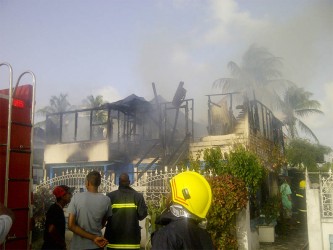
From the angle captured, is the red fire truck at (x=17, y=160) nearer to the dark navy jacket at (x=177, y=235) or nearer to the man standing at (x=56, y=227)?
the man standing at (x=56, y=227)

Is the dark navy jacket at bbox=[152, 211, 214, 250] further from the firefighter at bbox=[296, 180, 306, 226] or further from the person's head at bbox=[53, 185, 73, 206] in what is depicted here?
the firefighter at bbox=[296, 180, 306, 226]

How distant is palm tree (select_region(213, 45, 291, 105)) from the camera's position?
2684 cm

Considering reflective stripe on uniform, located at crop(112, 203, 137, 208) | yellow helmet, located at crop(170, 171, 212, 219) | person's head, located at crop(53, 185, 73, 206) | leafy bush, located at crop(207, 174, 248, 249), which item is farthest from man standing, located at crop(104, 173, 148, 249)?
yellow helmet, located at crop(170, 171, 212, 219)

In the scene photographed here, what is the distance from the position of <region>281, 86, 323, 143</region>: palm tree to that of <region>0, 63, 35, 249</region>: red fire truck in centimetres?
2708

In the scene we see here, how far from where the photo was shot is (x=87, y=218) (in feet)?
13.8

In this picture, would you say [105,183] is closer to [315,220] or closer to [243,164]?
[243,164]

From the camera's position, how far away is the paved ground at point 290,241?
31.2ft

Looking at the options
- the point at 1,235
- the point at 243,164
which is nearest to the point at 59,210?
the point at 1,235

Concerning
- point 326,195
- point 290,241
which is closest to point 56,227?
point 326,195

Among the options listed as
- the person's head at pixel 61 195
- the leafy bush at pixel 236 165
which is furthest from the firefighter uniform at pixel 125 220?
the leafy bush at pixel 236 165

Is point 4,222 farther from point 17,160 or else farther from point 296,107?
point 296,107

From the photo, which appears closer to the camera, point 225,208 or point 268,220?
point 225,208

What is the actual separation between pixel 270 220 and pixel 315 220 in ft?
9.13

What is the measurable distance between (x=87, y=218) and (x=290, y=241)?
843cm
